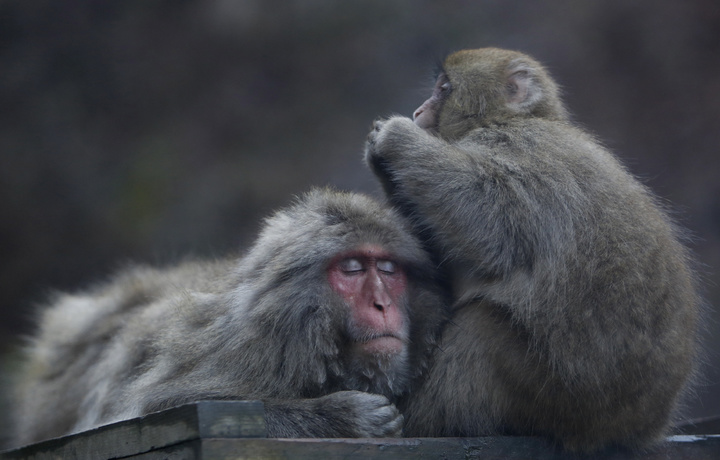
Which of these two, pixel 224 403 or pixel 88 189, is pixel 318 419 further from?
pixel 88 189

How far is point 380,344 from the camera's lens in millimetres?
2748

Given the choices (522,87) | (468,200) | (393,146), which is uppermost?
(522,87)

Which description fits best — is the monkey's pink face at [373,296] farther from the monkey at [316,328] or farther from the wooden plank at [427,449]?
the wooden plank at [427,449]

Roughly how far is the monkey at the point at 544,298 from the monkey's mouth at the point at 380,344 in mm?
214

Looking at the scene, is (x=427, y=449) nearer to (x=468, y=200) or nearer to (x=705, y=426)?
(x=468, y=200)

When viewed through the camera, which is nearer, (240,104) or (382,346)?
(382,346)

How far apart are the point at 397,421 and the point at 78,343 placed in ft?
11.0

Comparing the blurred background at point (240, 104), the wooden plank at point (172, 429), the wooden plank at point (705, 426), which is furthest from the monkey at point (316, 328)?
the blurred background at point (240, 104)

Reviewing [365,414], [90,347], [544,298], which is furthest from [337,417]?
[90,347]

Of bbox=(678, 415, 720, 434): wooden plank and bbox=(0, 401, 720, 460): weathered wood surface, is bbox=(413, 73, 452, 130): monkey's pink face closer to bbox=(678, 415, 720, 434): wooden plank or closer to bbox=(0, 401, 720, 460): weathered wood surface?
bbox=(0, 401, 720, 460): weathered wood surface

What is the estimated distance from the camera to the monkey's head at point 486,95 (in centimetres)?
355

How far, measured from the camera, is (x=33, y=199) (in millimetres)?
8211

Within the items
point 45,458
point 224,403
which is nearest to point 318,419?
point 224,403

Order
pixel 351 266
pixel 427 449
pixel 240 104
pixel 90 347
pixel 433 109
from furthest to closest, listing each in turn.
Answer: pixel 240 104 → pixel 90 347 → pixel 433 109 → pixel 351 266 → pixel 427 449
